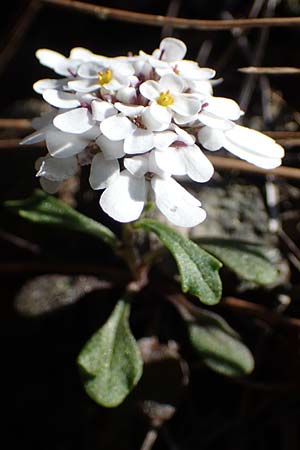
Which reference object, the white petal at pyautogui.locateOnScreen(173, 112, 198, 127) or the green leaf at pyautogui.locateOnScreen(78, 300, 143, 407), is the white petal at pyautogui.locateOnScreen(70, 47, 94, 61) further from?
the green leaf at pyautogui.locateOnScreen(78, 300, 143, 407)

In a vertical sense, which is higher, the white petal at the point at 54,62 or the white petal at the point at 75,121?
the white petal at the point at 75,121

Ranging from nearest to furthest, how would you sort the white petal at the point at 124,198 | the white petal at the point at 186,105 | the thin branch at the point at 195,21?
the white petal at the point at 124,198
the white petal at the point at 186,105
the thin branch at the point at 195,21

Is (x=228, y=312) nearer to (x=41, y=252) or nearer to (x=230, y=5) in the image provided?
(x=41, y=252)

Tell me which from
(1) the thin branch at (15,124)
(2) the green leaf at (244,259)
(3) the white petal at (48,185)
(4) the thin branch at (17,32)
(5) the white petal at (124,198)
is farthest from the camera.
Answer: (4) the thin branch at (17,32)

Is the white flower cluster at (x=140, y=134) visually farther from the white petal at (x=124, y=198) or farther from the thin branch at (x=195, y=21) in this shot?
the thin branch at (x=195, y=21)

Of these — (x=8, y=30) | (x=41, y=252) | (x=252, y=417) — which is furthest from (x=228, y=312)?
(x=8, y=30)

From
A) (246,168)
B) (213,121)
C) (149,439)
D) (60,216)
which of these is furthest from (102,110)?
(149,439)

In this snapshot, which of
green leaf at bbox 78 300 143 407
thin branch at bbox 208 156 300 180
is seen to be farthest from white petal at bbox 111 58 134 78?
green leaf at bbox 78 300 143 407

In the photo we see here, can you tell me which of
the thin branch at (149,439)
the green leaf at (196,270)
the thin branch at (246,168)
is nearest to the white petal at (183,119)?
the green leaf at (196,270)
